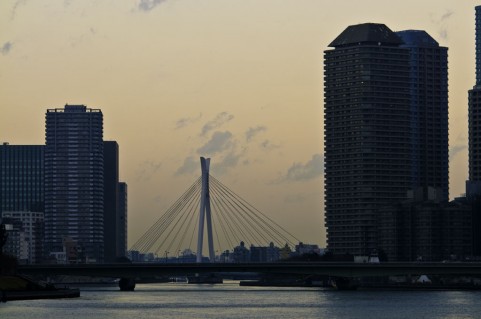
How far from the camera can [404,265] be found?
192375 mm

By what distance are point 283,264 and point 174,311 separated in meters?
53.6

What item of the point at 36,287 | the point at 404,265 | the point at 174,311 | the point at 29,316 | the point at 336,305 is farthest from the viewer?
the point at 404,265

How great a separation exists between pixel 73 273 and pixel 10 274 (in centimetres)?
1352

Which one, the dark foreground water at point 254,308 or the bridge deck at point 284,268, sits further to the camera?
the bridge deck at point 284,268

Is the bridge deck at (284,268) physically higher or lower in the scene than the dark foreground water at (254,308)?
higher

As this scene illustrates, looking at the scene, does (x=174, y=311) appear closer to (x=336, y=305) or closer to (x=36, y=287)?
(x=336, y=305)

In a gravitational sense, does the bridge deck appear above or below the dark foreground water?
above

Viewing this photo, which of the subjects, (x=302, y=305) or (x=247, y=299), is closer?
(x=302, y=305)

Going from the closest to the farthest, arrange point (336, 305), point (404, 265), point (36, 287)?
1. point (336, 305)
2. point (36, 287)
3. point (404, 265)

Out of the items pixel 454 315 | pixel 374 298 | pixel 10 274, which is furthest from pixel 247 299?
pixel 454 315

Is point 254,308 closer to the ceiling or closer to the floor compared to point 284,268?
closer to the floor

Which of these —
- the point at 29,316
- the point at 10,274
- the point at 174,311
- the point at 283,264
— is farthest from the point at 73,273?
the point at 29,316

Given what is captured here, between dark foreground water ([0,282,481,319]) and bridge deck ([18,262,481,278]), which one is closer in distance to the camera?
dark foreground water ([0,282,481,319])

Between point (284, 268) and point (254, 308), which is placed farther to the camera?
point (284, 268)
